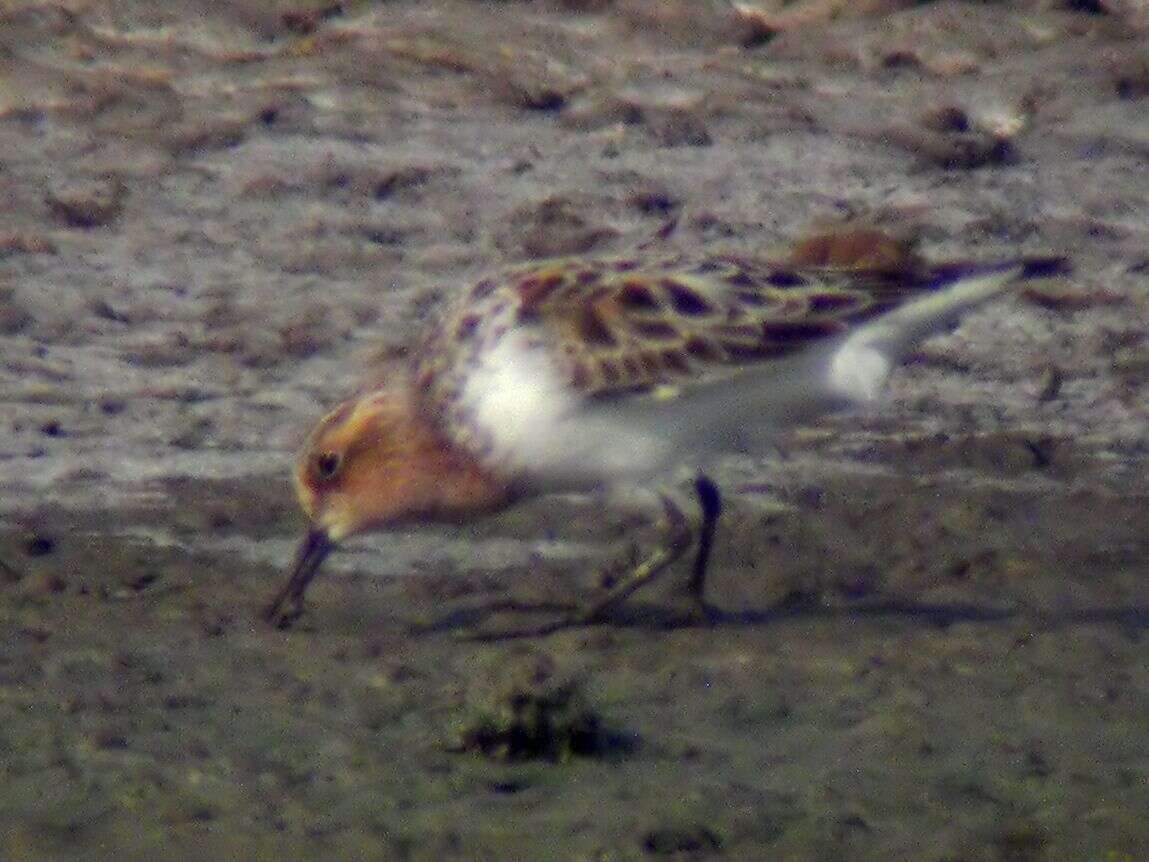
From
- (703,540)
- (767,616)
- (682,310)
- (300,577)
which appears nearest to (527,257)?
(682,310)

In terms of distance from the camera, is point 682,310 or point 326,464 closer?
point 682,310

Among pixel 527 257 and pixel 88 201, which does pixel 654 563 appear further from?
pixel 88 201

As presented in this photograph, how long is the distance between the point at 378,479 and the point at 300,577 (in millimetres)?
514

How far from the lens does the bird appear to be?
680cm

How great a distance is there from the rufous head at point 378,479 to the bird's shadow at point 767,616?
46cm

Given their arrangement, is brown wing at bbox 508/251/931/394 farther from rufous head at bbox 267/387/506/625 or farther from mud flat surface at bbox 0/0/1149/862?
mud flat surface at bbox 0/0/1149/862

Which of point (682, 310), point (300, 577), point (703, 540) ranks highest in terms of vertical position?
point (682, 310)

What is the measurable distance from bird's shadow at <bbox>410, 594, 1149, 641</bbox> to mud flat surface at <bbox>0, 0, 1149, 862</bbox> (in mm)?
26

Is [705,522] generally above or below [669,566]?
above

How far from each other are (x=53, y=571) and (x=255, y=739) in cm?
236

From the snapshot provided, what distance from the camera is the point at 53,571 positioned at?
7277mm

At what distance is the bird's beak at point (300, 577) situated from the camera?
6.79m

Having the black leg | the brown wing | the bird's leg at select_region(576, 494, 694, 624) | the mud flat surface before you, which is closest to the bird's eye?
the mud flat surface

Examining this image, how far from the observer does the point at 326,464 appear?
23.5 feet
